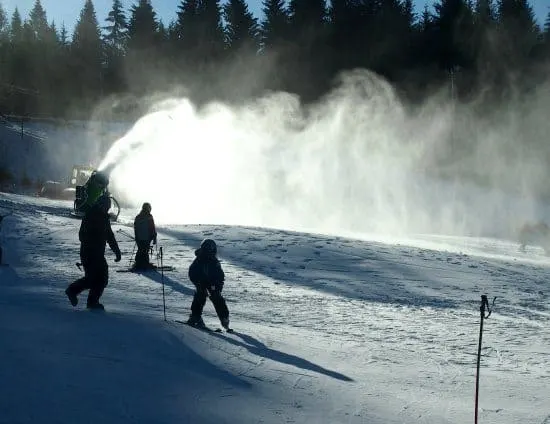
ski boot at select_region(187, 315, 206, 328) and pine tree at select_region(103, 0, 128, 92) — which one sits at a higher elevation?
pine tree at select_region(103, 0, 128, 92)

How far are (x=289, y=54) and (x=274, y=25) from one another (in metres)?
4.13

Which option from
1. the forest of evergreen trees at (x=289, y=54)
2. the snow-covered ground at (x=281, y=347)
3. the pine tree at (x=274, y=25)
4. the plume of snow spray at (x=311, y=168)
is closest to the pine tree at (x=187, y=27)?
the forest of evergreen trees at (x=289, y=54)

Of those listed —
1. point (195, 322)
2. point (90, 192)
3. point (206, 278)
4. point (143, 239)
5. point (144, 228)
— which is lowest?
point (195, 322)

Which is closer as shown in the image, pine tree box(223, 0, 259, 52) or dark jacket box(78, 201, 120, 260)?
dark jacket box(78, 201, 120, 260)

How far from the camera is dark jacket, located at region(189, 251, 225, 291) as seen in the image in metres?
8.14

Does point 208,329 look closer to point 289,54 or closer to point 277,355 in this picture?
point 277,355

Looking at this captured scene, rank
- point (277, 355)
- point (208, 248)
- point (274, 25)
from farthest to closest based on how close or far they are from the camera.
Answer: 1. point (274, 25)
2. point (208, 248)
3. point (277, 355)

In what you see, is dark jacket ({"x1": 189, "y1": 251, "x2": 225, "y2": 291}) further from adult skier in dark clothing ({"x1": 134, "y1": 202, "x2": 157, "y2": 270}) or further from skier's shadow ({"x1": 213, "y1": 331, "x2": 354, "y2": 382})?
adult skier in dark clothing ({"x1": 134, "y1": 202, "x2": 157, "y2": 270})

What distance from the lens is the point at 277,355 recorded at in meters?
7.29

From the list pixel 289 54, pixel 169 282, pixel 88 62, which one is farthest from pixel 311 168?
pixel 88 62

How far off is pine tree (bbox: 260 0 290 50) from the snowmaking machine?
24.1m

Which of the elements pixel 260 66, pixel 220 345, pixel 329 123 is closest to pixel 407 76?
pixel 329 123

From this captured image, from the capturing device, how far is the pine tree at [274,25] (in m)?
53.0

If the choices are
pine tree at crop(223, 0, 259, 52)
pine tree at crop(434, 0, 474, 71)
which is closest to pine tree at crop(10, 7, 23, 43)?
pine tree at crop(223, 0, 259, 52)
